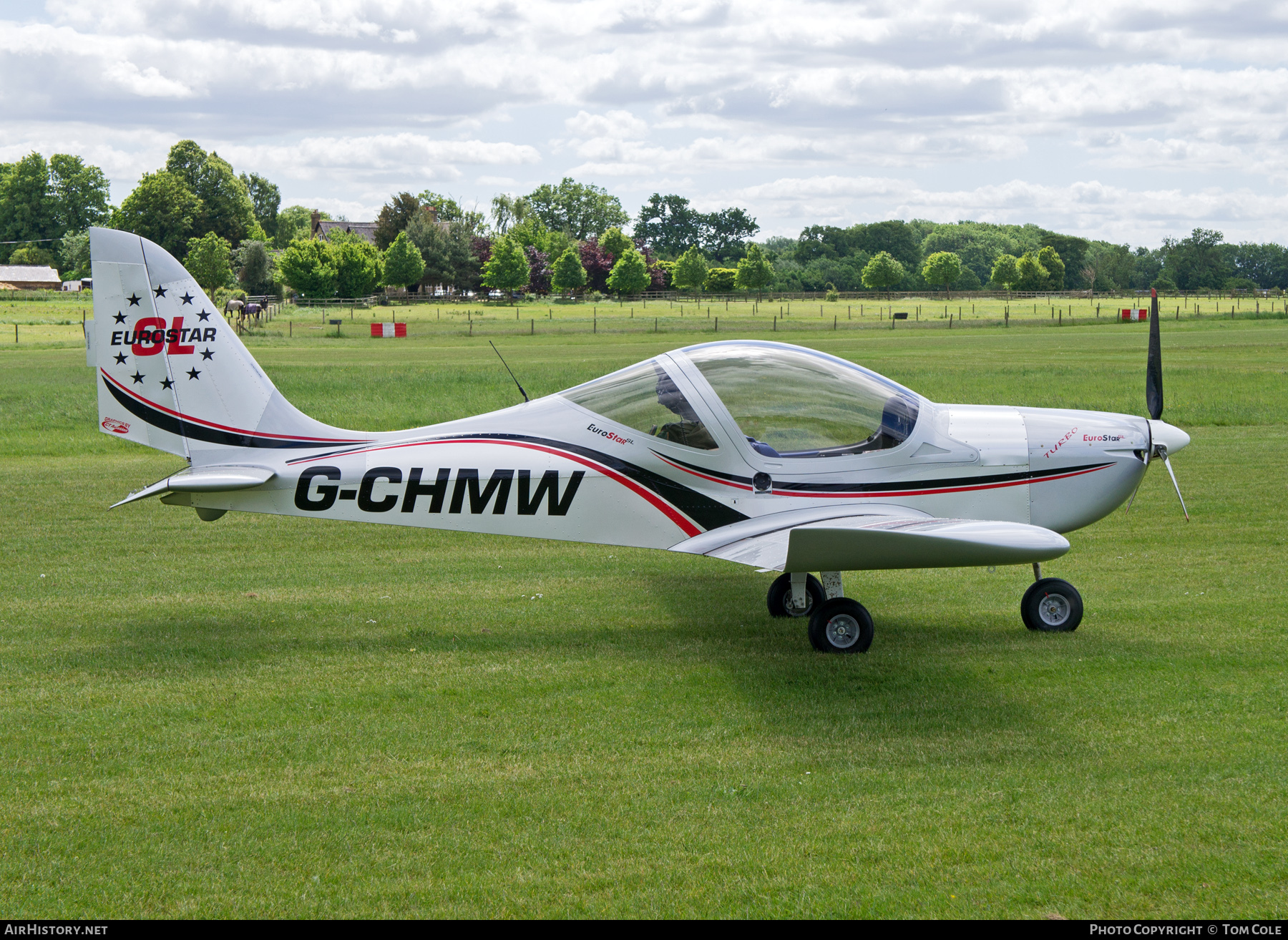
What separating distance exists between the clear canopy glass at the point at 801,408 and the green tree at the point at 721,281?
120 m

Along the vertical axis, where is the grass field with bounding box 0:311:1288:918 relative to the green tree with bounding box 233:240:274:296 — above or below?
below

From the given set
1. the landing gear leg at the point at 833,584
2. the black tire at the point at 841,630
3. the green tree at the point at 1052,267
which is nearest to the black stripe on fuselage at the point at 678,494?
Result: the landing gear leg at the point at 833,584

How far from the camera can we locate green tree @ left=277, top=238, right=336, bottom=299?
91.2 metres

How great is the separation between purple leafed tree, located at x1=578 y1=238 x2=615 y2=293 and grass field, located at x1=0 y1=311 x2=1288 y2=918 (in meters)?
116

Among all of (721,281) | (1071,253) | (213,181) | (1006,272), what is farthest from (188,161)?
(1071,253)

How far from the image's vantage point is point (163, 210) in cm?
10750

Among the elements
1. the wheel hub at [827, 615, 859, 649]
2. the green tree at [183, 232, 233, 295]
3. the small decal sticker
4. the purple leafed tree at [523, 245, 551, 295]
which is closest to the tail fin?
the wheel hub at [827, 615, 859, 649]

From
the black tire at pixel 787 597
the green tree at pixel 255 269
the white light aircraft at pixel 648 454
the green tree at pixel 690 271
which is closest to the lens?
the white light aircraft at pixel 648 454

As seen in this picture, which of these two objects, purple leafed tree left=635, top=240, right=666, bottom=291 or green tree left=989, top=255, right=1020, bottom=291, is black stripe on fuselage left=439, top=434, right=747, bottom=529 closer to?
purple leafed tree left=635, top=240, right=666, bottom=291

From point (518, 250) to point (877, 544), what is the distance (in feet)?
348

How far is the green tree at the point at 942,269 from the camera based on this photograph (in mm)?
138625

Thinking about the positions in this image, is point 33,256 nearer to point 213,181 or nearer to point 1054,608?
point 213,181

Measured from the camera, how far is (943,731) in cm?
621

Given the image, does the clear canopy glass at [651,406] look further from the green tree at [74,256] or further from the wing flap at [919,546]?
the green tree at [74,256]
